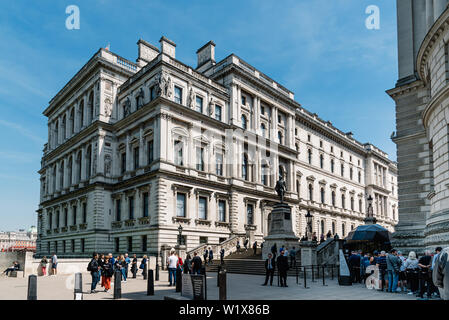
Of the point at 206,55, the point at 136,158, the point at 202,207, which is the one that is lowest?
the point at 202,207

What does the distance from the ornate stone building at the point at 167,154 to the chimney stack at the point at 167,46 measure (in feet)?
0.45

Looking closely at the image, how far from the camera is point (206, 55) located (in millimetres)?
47625

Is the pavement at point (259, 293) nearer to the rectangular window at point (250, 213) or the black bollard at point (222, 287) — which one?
the black bollard at point (222, 287)

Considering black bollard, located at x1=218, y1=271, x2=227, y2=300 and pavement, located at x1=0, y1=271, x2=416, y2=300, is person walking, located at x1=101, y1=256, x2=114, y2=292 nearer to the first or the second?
pavement, located at x1=0, y1=271, x2=416, y2=300

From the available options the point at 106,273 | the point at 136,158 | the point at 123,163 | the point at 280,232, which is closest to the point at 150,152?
the point at 136,158

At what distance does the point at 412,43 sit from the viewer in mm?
24609

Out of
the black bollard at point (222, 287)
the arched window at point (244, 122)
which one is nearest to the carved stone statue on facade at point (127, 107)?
the arched window at point (244, 122)

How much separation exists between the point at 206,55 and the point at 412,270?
1498 inches

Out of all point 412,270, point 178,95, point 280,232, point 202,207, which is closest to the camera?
point 412,270

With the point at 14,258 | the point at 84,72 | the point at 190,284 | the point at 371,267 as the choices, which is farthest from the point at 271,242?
the point at 84,72

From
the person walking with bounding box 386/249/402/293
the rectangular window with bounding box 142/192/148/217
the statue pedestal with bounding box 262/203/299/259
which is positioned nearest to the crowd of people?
the person walking with bounding box 386/249/402/293

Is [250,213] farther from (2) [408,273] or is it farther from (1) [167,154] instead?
(2) [408,273]

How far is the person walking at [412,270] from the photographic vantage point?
47.3ft

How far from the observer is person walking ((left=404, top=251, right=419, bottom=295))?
1441 centimetres
